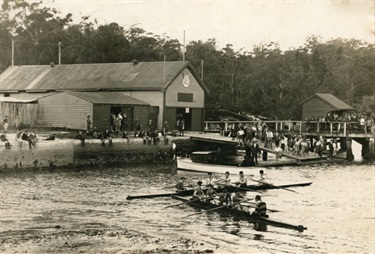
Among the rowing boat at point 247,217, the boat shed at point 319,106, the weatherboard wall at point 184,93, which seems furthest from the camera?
the boat shed at point 319,106

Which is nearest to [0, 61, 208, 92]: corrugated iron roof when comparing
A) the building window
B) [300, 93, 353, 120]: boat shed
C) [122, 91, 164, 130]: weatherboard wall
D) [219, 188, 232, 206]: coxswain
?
[122, 91, 164, 130]: weatherboard wall

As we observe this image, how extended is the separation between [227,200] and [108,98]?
2853cm

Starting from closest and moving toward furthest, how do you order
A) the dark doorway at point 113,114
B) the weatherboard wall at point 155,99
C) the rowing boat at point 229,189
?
the rowing boat at point 229,189
the dark doorway at point 113,114
the weatherboard wall at point 155,99

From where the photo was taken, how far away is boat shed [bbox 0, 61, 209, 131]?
51.7m

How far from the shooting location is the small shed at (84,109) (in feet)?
165

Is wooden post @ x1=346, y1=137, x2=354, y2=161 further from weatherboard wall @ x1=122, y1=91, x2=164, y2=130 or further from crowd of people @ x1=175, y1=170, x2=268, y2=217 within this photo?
crowd of people @ x1=175, y1=170, x2=268, y2=217

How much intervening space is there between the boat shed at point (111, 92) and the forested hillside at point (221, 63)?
48.5 feet

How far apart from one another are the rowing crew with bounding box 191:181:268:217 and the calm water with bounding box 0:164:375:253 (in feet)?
2.58

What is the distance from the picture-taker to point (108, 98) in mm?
53594

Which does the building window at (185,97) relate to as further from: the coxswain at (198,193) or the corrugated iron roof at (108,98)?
the coxswain at (198,193)

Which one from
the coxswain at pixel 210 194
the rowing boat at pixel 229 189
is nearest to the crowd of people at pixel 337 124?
the rowing boat at pixel 229 189

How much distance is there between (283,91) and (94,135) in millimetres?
45079

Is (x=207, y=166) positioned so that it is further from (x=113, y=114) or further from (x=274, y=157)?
(x=113, y=114)

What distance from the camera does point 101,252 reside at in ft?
66.5
